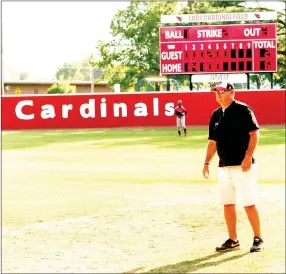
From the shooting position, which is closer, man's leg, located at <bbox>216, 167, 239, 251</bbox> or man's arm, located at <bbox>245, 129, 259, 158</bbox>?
man's arm, located at <bbox>245, 129, 259, 158</bbox>

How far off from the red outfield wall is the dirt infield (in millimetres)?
25762

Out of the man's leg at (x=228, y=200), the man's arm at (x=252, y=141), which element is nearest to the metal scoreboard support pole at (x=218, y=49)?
the man's leg at (x=228, y=200)

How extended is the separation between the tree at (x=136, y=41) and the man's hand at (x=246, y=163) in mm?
45108

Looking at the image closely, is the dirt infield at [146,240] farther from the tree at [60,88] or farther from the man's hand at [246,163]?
the tree at [60,88]

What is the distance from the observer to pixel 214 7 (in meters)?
49.1

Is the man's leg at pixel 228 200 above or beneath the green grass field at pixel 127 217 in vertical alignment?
above

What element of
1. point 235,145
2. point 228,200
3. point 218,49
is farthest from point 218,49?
point 235,145

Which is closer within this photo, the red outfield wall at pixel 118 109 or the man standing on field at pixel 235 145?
the man standing on field at pixel 235 145

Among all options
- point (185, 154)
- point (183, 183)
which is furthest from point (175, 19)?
point (183, 183)

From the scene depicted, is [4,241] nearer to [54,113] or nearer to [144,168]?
[144,168]

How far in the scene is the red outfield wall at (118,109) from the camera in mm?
37156

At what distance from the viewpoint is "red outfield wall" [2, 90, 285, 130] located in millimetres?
37156

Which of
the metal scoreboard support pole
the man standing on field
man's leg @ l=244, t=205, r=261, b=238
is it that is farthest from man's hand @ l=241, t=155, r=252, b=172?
the metal scoreboard support pole

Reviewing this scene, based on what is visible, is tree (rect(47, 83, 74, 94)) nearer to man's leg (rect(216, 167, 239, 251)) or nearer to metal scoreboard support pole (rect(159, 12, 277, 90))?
metal scoreboard support pole (rect(159, 12, 277, 90))
